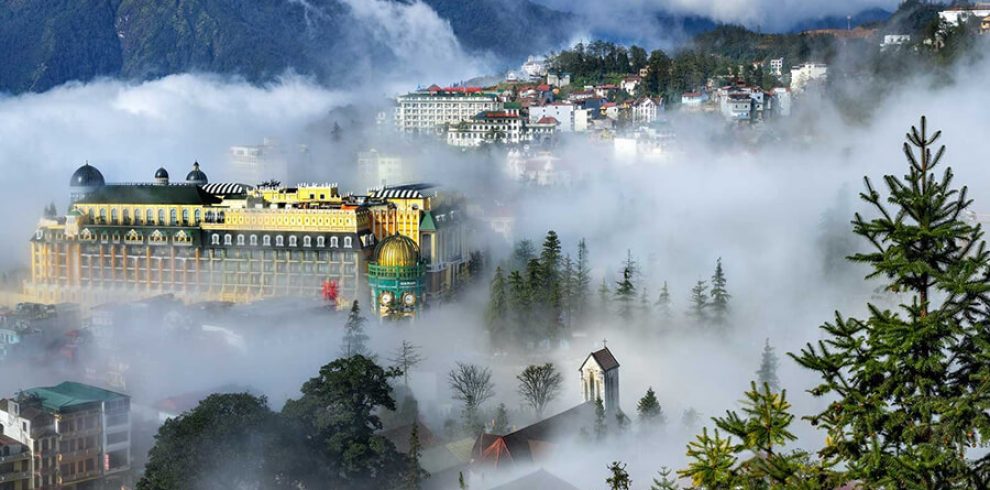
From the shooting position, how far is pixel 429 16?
4163 inches

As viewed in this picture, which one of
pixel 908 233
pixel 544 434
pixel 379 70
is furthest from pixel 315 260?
pixel 379 70

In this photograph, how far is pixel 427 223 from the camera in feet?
117

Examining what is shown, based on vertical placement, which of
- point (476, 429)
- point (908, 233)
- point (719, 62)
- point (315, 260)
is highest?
point (719, 62)

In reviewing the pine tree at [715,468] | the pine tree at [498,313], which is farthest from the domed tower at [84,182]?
the pine tree at [715,468]

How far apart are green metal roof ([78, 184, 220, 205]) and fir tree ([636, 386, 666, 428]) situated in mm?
16540

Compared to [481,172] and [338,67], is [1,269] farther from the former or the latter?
[338,67]

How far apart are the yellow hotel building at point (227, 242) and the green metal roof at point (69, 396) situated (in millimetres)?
9444

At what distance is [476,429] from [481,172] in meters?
30.1

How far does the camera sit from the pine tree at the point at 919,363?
823 cm

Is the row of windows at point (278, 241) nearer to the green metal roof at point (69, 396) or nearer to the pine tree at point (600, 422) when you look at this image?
the green metal roof at point (69, 396)

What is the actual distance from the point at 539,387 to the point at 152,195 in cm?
1536

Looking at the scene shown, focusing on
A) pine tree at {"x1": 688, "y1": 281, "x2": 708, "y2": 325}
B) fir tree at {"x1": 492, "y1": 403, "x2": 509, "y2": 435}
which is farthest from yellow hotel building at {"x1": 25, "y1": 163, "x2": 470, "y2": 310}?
fir tree at {"x1": 492, "y1": 403, "x2": 509, "y2": 435}

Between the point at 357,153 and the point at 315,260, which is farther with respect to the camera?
the point at 357,153

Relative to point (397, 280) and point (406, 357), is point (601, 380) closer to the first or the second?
point (406, 357)
